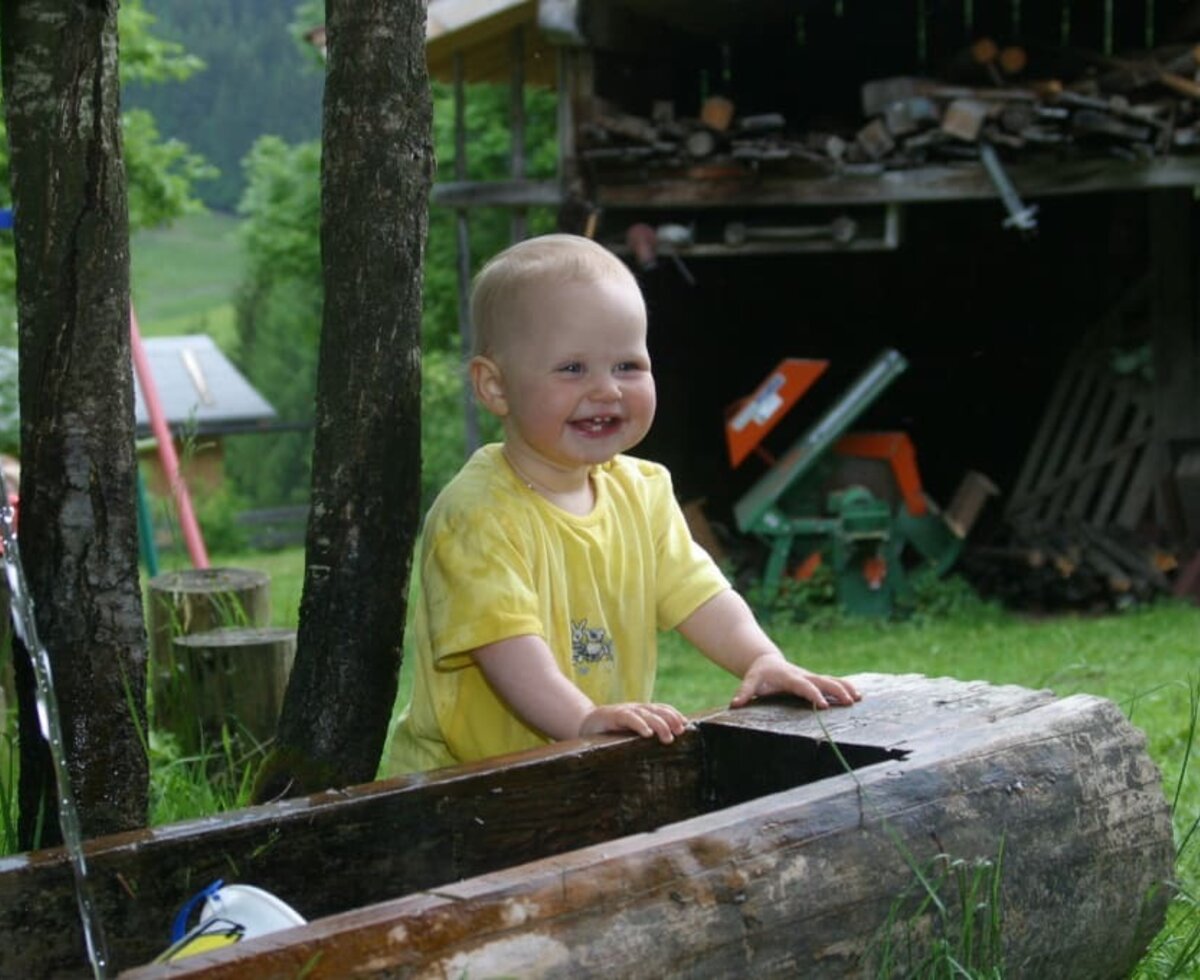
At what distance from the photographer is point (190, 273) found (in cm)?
5581

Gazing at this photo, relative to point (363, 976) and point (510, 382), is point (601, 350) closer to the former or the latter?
point (510, 382)

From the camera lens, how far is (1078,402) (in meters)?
11.6

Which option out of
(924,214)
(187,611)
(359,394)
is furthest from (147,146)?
(359,394)

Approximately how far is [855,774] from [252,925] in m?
0.86

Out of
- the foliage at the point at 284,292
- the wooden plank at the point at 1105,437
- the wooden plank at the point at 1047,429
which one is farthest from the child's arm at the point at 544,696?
the foliage at the point at 284,292

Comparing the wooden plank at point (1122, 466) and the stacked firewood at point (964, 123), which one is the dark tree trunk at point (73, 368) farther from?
the wooden plank at point (1122, 466)

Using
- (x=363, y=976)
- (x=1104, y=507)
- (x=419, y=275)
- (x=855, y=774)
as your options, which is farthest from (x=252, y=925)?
(x=1104, y=507)

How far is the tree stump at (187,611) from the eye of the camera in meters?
4.52

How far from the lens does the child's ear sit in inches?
123

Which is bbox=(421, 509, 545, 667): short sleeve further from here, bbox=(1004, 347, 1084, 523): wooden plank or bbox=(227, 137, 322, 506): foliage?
bbox=(227, 137, 322, 506): foliage

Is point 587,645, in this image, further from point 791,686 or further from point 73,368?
point 73,368

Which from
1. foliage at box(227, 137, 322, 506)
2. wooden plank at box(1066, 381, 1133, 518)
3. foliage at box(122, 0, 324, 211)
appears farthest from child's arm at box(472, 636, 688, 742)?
foliage at box(122, 0, 324, 211)

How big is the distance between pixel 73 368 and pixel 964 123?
7.73m

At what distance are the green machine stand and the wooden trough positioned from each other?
7.33 metres
